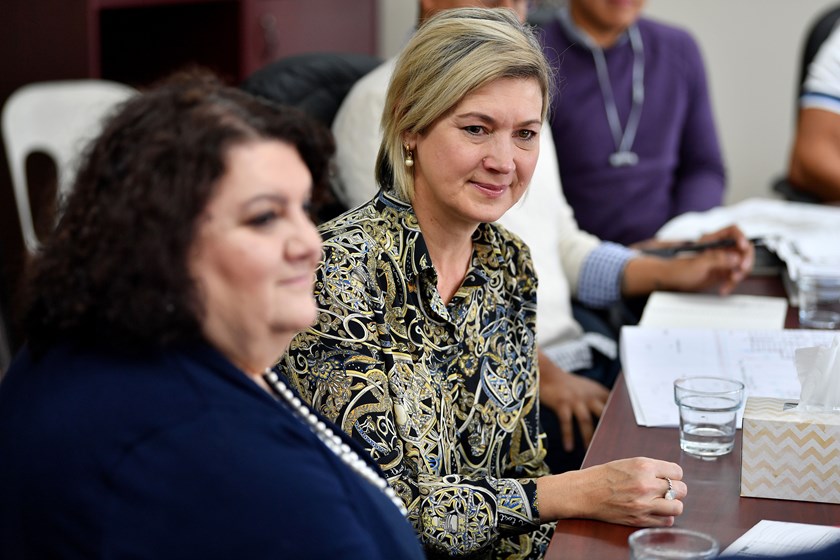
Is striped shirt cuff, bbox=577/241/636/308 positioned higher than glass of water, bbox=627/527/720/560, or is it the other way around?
glass of water, bbox=627/527/720/560

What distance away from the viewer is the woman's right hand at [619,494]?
1.18 metres

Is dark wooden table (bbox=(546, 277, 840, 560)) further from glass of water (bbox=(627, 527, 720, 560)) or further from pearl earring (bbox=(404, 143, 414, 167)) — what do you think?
pearl earring (bbox=(404, 143, 414, 167))

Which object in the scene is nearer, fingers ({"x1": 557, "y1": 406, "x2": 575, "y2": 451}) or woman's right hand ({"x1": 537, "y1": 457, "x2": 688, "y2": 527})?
woman's right hand ({"x1": 537, "y1": 457, "x2": 688, "y2": 527})

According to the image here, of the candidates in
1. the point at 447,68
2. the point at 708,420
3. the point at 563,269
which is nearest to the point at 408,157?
the point at 447,68

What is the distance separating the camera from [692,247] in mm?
2104

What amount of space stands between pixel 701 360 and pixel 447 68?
1.95ft

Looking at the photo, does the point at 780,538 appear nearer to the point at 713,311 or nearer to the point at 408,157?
the point at 408,157

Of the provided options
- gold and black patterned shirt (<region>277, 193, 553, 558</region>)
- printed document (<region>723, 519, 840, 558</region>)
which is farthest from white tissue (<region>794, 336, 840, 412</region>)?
gold and black patterned shirt (<region>277, 193, 553, 558</region>)

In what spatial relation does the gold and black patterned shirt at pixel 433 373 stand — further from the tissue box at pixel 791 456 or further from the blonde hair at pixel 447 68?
the tissue box at pixel 791 456

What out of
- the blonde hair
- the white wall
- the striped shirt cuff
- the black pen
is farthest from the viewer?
the white wall

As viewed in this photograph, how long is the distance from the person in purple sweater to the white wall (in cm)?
180

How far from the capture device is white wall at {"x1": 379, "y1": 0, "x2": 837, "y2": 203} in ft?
15.2

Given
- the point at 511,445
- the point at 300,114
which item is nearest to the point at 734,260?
the point at 511,445

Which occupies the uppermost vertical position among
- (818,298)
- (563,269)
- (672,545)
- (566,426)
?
(672,545)
